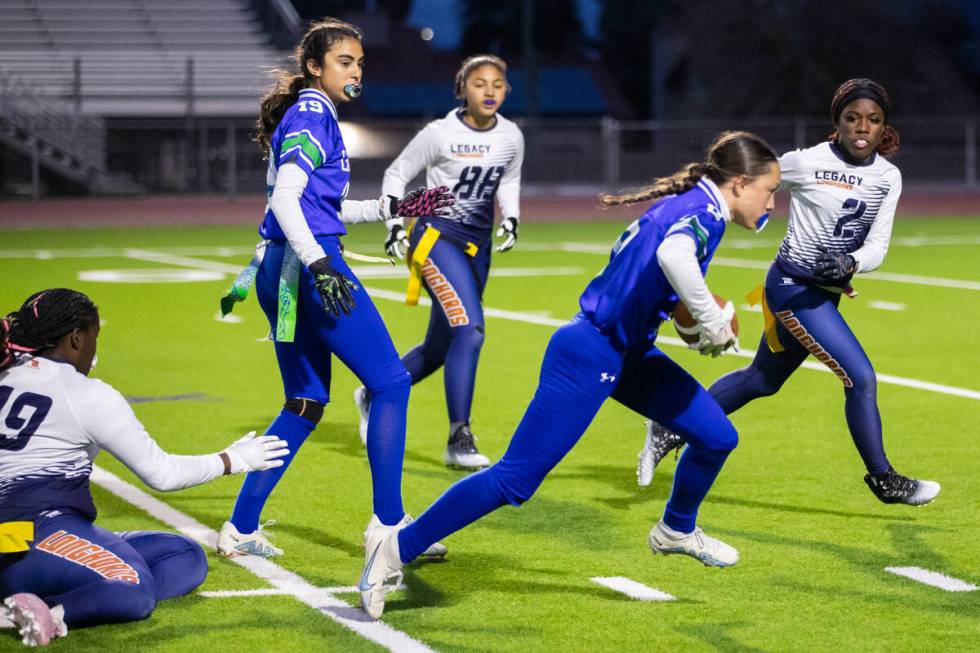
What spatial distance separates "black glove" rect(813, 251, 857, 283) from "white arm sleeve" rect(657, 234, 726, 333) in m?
1.77

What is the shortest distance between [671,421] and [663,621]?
70cm

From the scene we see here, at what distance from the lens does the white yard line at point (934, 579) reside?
582 centimetres

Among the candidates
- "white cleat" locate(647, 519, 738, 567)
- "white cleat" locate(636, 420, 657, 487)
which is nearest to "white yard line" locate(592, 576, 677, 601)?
"white cleat" locate(647, 519, 738, 567)

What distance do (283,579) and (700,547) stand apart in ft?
5.06

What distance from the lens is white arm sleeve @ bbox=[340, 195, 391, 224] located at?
642 centimetres

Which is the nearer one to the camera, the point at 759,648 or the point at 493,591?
the point at 759,648

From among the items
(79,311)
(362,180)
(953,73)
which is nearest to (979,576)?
(79,311)

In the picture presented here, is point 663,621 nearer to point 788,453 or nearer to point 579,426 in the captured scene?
point 579,426

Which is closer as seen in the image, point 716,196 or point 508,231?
point 716,196

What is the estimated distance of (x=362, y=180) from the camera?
42.9 meters

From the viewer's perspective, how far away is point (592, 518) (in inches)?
276

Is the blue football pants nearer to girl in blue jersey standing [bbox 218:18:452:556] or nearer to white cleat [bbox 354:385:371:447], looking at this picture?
girl in blue jersey standing [bbox 218:18:452:556]

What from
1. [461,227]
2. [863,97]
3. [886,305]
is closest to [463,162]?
[461,227]

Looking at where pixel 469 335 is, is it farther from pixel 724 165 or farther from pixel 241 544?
pixel 724 165
